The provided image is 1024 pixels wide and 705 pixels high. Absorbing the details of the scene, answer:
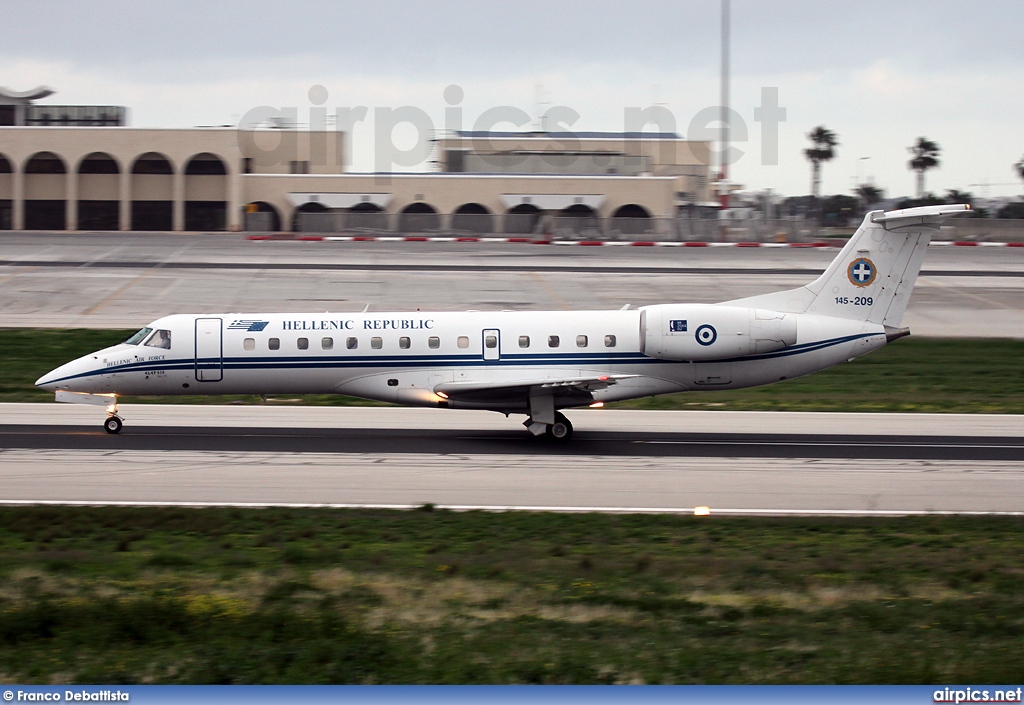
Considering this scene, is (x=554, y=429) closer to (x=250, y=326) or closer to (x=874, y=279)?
(x=250, y=326)

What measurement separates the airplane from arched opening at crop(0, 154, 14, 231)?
59843mm

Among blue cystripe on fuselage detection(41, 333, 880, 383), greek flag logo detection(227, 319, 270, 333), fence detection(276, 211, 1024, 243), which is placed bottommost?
blue cystripe on fuselage detection(41, 333, 880, 383)

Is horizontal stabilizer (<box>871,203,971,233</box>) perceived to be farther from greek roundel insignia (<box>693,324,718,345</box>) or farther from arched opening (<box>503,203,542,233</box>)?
arched opening (<box>503,203,542,233</box>)

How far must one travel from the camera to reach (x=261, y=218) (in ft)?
246

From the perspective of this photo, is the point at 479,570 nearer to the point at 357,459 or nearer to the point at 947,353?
the point at 357,459

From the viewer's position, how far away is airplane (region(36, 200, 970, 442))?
74.1 ft

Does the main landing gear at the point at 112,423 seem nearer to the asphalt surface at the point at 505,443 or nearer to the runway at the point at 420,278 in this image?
the asphalt surface at the point at 505,443

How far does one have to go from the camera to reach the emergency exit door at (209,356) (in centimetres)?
2289

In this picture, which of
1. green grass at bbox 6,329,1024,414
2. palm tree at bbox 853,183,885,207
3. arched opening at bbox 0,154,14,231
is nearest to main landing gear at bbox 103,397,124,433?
green grass at bbox 6,329,1024,414

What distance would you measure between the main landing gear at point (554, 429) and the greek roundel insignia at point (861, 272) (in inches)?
271

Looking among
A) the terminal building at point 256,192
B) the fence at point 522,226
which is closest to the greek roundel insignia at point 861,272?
the fence at point 522,226

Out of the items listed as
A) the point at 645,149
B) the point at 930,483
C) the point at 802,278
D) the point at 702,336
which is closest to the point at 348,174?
the point at 645,149

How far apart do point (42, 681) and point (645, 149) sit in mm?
85755

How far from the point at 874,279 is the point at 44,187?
6711cm
